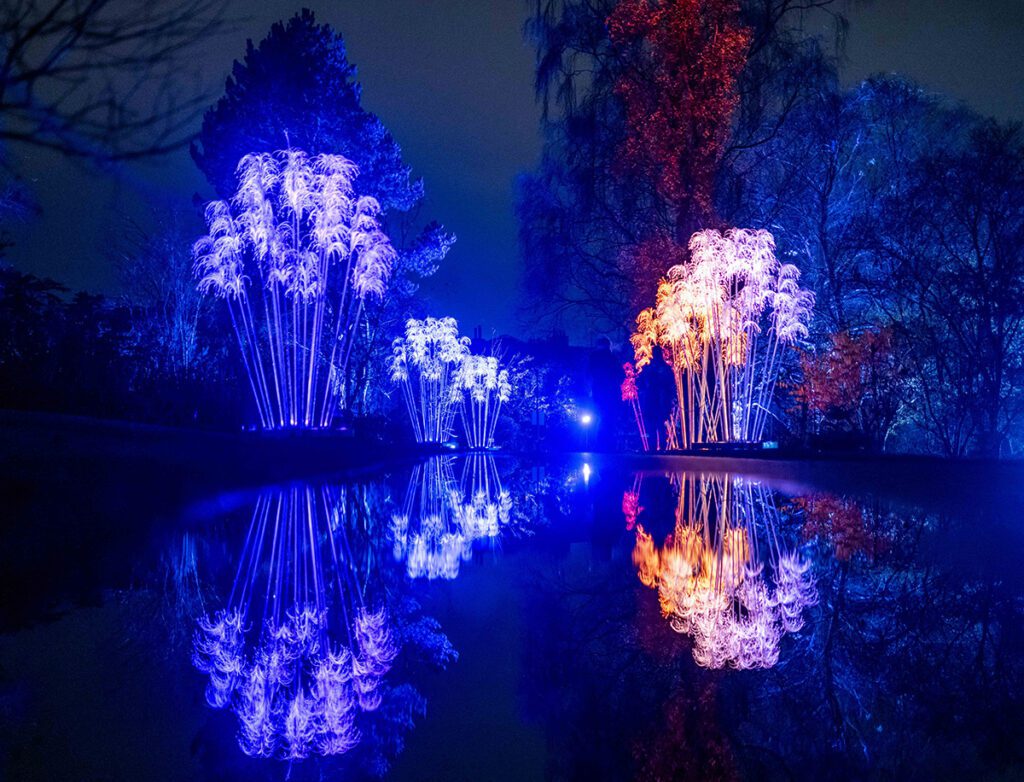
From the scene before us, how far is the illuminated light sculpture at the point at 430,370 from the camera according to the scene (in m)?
35.3

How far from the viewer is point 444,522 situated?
10047 millimetres

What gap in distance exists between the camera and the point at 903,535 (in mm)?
8094

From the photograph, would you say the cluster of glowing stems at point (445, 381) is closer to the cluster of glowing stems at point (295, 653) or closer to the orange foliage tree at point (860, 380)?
the orange foliage tree at point (860, 380)

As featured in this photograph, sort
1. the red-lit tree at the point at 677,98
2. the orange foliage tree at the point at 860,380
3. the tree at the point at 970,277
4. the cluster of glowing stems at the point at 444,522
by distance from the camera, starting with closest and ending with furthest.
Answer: the cluster of glowing stems at the point at 444,522 → the tree at the point at 970,277 → the orange foliage tree at the point at 860,380 → the red-lit tree at the point at 677,98

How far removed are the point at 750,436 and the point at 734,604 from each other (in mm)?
18020

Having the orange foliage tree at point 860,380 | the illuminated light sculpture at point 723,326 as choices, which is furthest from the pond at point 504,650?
the illuminated light sculpture at point 723,326

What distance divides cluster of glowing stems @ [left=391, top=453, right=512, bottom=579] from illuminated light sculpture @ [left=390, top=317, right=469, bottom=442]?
1849 cm

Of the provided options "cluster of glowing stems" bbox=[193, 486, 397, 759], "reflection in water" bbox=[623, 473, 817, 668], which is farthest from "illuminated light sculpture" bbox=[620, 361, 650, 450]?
"cluster of glowing stems" bbox=[193, 486, 397, 759]

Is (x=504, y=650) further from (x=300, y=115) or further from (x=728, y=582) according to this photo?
(x=300, y=115)

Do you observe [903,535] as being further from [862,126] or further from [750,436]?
[862,126]

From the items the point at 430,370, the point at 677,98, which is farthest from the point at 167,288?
the point at 677,98

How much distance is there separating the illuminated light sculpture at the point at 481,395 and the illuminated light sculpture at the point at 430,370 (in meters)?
0.48

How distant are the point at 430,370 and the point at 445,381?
10.5ft

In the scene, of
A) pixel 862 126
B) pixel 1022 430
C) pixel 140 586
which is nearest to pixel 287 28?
pixel 862 126
